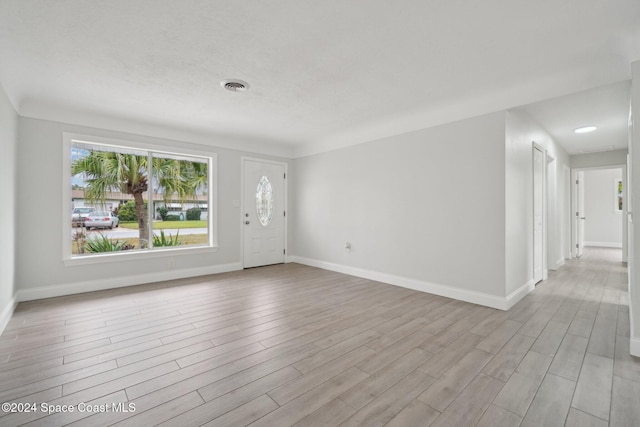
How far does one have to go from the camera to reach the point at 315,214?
5.88 m

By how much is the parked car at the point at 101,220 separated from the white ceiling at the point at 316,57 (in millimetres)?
1317

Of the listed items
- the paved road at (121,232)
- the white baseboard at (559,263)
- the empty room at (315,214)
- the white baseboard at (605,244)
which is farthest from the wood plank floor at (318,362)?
the white baseboard at (605,244)

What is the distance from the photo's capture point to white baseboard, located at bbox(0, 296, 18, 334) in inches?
107

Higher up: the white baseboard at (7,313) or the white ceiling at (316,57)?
the white ceiling at (316,57)

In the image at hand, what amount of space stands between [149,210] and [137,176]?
0.57 meters

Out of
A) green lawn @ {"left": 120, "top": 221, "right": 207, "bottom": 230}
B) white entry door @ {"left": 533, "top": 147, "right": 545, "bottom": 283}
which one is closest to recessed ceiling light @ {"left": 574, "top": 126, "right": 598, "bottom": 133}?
white entry door @ {"left": 533, "top": 147, "right": 545, "bottom": 283}

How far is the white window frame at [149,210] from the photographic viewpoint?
385 centimetres

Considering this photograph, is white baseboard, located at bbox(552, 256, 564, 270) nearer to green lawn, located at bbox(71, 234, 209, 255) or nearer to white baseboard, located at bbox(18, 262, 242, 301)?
white baseboard, located at bbox(18, 262, 242, 301)

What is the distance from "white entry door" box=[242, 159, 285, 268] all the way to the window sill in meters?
0.79

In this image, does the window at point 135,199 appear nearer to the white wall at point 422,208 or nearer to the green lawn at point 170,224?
the green lawn at point 170,224

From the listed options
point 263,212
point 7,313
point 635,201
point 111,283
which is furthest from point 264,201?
point 635,201

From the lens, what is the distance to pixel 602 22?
2.07 m

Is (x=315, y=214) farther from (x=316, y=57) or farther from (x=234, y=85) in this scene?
(x=316, y=57)

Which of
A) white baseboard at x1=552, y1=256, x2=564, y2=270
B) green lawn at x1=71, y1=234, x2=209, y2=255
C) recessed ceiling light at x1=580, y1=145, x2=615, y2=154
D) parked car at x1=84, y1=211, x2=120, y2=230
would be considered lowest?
white baseboard at x1=552, y1=256, x2=564, y2=270
